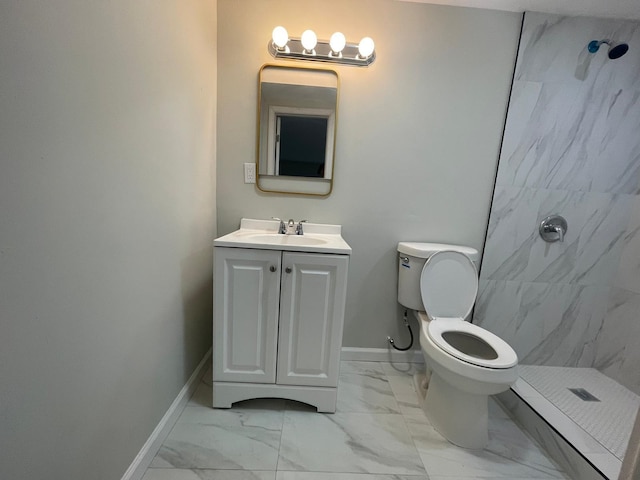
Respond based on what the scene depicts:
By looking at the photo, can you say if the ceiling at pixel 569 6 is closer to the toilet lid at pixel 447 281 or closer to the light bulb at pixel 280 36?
the light bulb at pixel 280 36

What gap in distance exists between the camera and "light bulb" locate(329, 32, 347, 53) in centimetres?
142

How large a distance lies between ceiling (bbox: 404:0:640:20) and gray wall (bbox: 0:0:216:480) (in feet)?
4.87

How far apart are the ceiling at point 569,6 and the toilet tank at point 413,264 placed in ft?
4.38

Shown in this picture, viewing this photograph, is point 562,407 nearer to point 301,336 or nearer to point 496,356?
point 496,356

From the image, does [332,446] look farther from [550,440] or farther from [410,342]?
[550,440]

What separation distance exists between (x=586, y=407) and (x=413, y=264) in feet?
3.81

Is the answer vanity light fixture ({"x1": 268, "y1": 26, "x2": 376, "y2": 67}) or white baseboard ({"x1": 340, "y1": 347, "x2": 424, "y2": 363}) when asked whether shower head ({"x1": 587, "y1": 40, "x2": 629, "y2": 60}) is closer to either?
vanity light fixture ({"x1": 268, "y1": 26, "x2": 376, "y2": 67})

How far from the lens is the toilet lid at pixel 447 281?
1.54m

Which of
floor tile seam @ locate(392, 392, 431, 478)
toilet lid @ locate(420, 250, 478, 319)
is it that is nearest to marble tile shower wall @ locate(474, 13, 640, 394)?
toilet lid @ locate(420, 250, 478, 319)

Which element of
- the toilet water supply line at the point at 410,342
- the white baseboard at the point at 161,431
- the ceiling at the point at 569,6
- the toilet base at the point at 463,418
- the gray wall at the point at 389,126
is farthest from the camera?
the toilet water supply line at the point at 410,342

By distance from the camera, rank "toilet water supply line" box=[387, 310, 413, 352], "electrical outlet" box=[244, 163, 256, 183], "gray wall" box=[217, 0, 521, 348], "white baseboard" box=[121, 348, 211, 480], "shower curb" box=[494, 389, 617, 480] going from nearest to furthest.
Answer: "white baseboard" box=[121, 348, 211, 480] → "shower curb" box=[494, 389, 617, 480] → "gray wall" box=[217, 0, 521, 348] → "electrical outlet" box=[244, 163, 256, 183] → "toilet water supply line" box=[387, 310, 413, 352]

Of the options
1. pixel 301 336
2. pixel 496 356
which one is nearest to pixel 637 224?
pixel 496 356

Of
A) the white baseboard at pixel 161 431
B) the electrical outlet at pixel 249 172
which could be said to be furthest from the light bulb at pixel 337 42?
the white baseboard at pixel 161 431

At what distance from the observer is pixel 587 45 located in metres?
1.53
